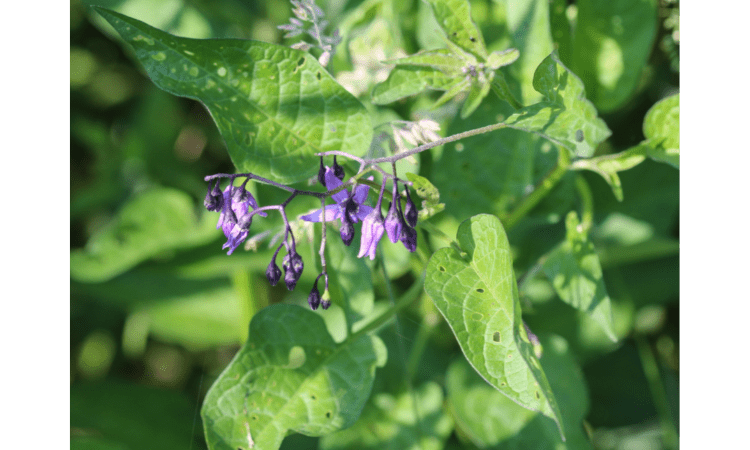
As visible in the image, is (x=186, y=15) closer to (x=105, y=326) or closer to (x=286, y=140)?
(x=286, y=140)

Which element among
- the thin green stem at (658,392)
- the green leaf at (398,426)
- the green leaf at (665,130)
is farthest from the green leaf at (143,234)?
the thin green stem at (658,392)

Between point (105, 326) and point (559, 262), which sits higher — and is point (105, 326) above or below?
below

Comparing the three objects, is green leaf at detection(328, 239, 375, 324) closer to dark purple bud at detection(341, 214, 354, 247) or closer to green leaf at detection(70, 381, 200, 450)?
dark purple bud at detection(341, 214, 354, 247)

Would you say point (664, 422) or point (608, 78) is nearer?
point (608, 78)

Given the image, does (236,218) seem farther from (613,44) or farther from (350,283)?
(613,44)

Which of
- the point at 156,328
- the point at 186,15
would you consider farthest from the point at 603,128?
the point at 156,328

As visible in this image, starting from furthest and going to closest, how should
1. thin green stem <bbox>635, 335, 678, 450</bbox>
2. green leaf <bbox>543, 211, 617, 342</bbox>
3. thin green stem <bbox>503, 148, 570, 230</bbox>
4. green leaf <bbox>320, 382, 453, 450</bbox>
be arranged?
1. thin green stem <bbox>635, 335, 678, 450</bbox>
2. green leaf <bbox>320, 382, 453, 450</bbox>
3. thin green stem <bbox>503, 148, 570, 230</bbox>
4. green leaf <bbox>543, 211, 617, 342</bbox>

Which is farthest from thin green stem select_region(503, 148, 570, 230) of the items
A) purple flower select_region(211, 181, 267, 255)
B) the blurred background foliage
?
purple flower select_region(211, 181, 267, 255)
